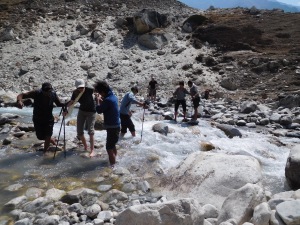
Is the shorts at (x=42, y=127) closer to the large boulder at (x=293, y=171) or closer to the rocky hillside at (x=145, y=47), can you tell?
the large boulder at (x=293, y=171)

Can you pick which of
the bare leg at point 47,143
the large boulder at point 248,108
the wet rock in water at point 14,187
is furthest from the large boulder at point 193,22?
the wet rock in water at point 14,187

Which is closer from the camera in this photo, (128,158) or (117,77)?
(128,158)

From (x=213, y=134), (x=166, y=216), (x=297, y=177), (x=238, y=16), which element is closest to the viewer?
(x=166, y=216)

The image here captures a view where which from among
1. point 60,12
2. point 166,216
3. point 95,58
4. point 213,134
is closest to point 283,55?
point 95,58

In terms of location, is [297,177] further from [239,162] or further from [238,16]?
[238,16]

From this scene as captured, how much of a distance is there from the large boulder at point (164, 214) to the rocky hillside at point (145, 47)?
21.1 metres

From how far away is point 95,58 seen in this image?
33.6m

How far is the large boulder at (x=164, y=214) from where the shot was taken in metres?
4.59

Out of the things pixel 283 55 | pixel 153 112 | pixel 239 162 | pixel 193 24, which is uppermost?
pixel 193 24

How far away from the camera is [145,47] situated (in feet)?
115

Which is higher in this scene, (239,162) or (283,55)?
(283,55)

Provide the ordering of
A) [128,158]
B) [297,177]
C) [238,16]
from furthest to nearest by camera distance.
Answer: [238,16] → [128,158] → [297,177]

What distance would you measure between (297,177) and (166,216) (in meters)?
3.88

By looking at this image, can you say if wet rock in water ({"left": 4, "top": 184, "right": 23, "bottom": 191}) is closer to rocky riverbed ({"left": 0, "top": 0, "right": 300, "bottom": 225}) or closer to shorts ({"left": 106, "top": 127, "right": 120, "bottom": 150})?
rocky riverbed ({"left": 0, "top": 0, "right": 300, "bottom": 225})
